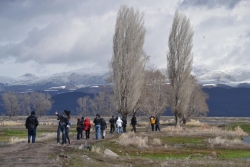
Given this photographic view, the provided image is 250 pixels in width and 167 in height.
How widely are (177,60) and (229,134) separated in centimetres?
1643

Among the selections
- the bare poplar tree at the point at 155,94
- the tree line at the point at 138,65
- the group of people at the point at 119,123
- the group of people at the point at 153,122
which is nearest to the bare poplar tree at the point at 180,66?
the tree line at the point at 138,65

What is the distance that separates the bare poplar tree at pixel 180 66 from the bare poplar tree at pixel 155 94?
907 inches

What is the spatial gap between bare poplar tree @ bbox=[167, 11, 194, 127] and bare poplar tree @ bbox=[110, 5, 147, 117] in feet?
22.2

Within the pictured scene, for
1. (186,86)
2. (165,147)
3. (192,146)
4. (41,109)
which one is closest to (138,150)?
(165,147)

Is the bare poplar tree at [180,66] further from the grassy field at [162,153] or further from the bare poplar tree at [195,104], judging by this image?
the bare poplar tree at [195,104]

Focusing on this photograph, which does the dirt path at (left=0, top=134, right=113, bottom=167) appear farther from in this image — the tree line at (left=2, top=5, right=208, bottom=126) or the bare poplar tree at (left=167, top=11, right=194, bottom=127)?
the bare poplar tree at (left=167, top=11, right=194, bottom=127)

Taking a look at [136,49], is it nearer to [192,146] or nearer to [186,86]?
[186,86]

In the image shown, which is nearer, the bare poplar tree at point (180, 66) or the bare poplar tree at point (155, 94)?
the bare poplar tree at point (180, 66)

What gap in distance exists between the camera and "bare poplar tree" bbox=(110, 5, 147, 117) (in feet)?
197

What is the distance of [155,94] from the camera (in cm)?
9431

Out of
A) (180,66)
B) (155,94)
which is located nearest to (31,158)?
(180,66)

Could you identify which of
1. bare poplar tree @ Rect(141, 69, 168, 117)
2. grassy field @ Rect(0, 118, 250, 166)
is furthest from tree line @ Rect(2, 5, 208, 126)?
bare poplar tree @ Rect(141, 69, 168, 117)

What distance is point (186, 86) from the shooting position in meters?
67.0

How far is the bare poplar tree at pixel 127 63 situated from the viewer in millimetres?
60188
